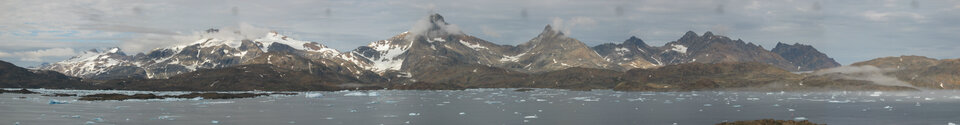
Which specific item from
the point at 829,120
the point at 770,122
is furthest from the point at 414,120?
the point at 829,120

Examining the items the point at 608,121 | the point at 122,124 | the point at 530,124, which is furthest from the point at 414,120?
the point at 122,124

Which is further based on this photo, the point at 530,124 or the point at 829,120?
the point at 829,120

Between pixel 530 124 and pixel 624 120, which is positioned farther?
pixel 624 120

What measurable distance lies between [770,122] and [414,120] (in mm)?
31946

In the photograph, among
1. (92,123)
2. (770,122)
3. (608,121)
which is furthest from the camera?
(608,121)

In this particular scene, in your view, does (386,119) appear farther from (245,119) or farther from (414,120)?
(245,119)

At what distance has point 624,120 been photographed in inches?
2516

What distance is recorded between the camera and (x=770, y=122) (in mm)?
47594

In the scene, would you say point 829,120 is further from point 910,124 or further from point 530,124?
point 530,124

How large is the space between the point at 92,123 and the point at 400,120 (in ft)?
84.9

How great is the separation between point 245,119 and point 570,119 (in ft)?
102

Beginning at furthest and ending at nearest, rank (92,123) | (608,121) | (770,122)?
(608,121) → (92,123) → (770,122)

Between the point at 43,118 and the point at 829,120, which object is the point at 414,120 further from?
the point at 829,120

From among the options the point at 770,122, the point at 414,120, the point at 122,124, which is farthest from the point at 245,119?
the point at 770,122
